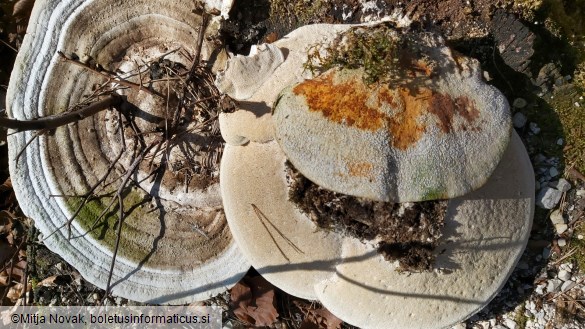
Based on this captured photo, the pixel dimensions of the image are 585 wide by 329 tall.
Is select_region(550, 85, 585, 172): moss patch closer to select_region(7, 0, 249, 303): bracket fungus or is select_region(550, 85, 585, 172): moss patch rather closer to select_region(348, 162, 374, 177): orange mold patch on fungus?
select_region(348, 162, 374, 177): orange mold patch on fungus

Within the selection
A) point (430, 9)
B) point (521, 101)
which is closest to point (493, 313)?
point (521, 101)

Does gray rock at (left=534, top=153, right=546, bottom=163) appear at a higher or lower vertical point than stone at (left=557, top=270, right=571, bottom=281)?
higher

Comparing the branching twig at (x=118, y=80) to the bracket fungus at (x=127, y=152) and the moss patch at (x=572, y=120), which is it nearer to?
the bracket fungus at (x=127, y=152)

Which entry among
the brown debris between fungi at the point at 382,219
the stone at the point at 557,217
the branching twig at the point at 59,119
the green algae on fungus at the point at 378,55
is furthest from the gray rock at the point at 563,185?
the branching twig at the point at 59,119

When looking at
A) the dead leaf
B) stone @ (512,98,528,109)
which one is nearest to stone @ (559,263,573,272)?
stone @ (512,98,528,109)

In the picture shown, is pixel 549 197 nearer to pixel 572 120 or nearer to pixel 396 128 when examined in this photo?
pixel 572 120
